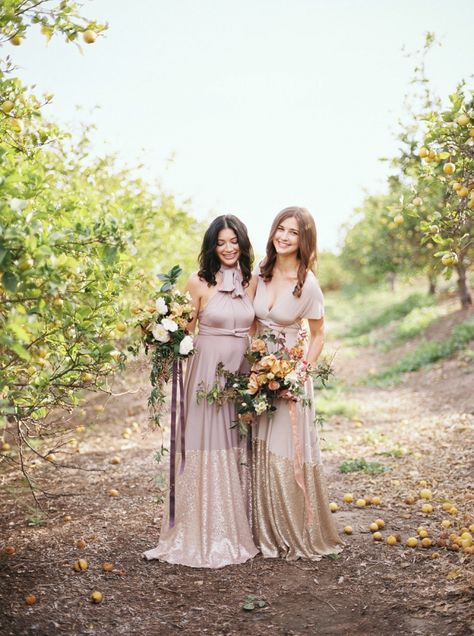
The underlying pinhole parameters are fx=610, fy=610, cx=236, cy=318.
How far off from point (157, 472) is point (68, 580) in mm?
2537

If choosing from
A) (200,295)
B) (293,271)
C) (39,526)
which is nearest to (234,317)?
(200,295)

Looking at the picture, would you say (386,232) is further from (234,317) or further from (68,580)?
(68,580)

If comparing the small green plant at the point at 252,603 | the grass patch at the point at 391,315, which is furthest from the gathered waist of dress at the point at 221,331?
the grass patch at the point at 391,315

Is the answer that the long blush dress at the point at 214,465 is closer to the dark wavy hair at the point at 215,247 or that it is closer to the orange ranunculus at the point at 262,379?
the dark wavy hair at the point at 215,247

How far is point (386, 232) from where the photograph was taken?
55.6ft

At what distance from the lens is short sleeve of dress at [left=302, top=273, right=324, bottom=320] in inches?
174

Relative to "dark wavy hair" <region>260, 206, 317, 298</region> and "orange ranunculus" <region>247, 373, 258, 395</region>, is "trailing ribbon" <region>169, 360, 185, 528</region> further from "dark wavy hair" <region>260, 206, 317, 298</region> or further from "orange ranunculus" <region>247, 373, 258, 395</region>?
"dark wavy hair" <region>260, 206, 317, 298</region>

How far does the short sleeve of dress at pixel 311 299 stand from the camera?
4422 mm

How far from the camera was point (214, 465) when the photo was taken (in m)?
4.30

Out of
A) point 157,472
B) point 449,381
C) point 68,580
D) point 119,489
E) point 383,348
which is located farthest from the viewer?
point 383,348

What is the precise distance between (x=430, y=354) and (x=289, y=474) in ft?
28.4

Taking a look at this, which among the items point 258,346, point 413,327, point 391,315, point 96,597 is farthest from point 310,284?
point 391,315

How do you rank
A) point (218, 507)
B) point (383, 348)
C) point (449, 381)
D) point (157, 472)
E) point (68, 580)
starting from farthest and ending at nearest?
point (383, 348) → point (449, 381) → point (157, 472) → point (218, 507) → point (68, 580)

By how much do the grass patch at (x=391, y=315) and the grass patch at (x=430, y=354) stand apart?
20.9ft
